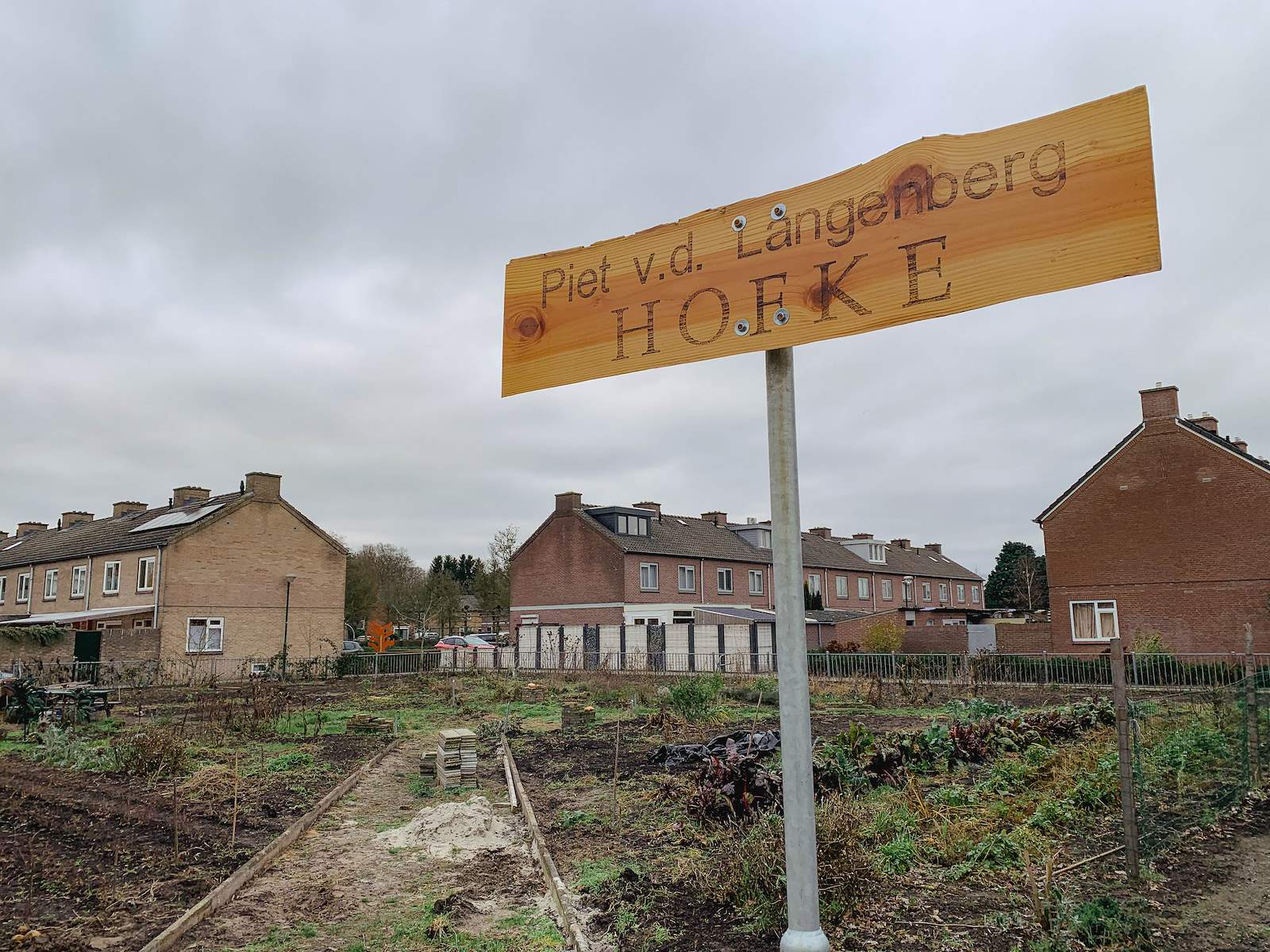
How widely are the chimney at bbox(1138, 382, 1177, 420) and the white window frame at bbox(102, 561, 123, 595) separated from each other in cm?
4150

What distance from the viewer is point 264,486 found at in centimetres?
3772

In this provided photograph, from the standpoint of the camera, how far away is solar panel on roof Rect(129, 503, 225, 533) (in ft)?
119

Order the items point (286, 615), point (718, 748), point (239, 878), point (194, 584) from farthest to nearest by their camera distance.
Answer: point (286, 615), point (194, 584), point (718, 748), point (239, 878)

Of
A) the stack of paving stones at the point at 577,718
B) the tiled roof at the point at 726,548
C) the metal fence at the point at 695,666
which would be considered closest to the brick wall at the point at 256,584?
the metal fence at the point at 695,666

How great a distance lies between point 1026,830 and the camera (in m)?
6.70

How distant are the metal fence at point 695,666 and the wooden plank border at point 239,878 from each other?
1211 centimetres

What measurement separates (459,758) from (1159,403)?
28.7 metres

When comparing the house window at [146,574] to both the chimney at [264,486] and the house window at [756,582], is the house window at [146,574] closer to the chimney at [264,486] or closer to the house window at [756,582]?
the chimney at [264,486]

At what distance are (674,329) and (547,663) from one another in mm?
36323

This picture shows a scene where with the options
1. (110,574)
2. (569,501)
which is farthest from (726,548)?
(110,574)

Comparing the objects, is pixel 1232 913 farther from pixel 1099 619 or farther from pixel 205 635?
pixel 205 635

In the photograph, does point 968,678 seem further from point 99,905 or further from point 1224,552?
point 99,905

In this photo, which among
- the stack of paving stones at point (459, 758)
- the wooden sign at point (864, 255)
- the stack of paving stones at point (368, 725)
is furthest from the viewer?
the stack of paving stones at point (368, 725)

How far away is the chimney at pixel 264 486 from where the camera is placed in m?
37.5
